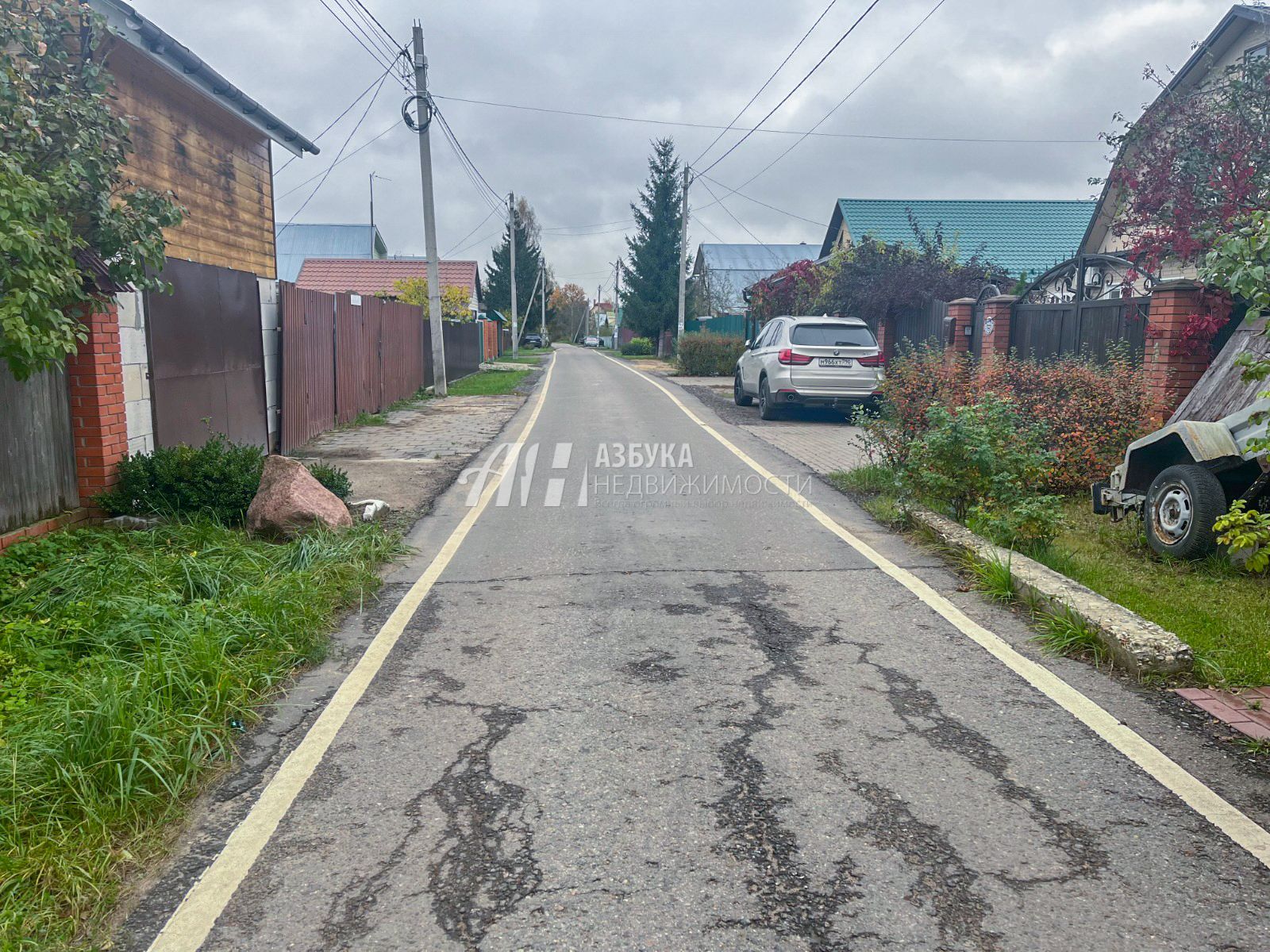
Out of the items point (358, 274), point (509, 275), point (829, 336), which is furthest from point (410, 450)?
point (509, 275)

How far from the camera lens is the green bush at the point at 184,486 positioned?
7188 millimetres

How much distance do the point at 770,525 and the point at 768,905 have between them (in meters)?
5.51

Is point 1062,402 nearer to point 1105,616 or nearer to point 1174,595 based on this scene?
point 1174,595

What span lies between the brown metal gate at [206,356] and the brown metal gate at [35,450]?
52.9 inches

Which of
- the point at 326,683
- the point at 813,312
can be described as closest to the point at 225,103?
the point at 326,683

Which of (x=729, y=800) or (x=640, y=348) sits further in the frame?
(x=640, y=348)

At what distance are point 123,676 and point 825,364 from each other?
44.3ft

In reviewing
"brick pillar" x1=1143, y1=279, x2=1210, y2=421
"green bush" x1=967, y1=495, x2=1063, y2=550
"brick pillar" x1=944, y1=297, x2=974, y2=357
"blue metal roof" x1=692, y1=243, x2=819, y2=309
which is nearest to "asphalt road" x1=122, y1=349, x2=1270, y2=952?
"green bush" x1=967, y1=495, x2=1063, y2=550

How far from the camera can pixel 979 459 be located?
7.52 m

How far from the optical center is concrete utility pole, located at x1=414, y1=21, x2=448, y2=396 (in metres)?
22.9

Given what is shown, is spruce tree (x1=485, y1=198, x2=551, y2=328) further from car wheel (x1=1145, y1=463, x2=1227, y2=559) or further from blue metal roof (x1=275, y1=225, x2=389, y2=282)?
car wheel (x1=1145, y1=463, x2=1227, y2=559)

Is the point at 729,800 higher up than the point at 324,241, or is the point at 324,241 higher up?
the point at 324,241

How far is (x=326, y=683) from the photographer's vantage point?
4.64 metres

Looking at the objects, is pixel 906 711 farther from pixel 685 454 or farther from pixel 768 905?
pixel 685 454
